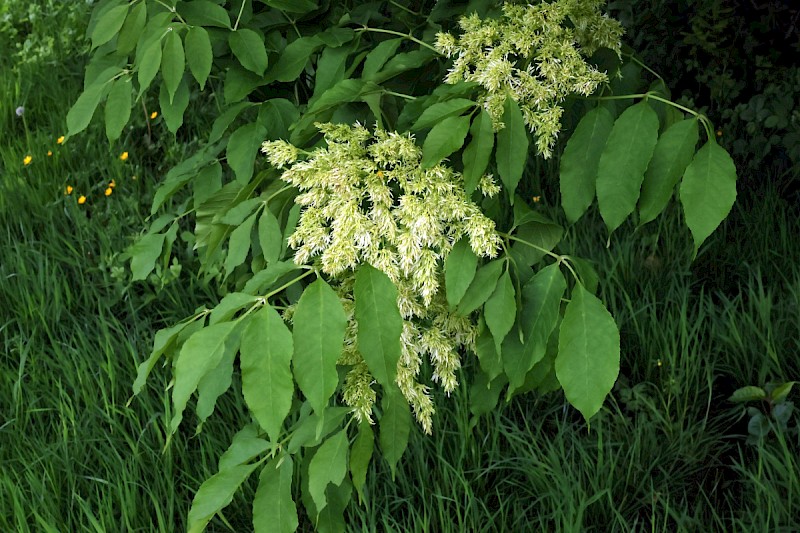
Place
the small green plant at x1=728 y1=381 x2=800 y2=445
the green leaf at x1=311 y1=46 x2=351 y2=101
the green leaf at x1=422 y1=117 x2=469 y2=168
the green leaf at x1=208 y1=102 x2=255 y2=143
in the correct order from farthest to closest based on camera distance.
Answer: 1. the small green plant at x1=728 y1=381 x2=800 y2=445
2. the green leaf at x1=208 y1=102 x2=255 y2=143
3. the green leaf at x1=311 y1=46 x2=351 y2=101
4. the green leaf at x1=422 y1=117 x2=469 y2=168

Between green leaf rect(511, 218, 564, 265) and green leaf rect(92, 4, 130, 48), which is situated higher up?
green leaf rect(92, 4, 130, 48)

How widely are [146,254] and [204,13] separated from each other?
56 cm

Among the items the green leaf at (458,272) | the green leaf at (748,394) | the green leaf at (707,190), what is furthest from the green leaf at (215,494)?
the green leaf at (748,394)

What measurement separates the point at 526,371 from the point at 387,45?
2.17ft

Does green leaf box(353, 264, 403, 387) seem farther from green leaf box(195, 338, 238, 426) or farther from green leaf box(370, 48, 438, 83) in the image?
green leaf box(370, 48, 438, 83)

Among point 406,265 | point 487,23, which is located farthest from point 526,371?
point 487,23

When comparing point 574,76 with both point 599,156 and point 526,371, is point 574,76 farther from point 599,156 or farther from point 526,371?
point 526,371

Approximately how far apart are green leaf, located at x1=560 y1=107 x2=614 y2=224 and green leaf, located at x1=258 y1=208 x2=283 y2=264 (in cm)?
46

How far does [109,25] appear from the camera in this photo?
167 centimetres

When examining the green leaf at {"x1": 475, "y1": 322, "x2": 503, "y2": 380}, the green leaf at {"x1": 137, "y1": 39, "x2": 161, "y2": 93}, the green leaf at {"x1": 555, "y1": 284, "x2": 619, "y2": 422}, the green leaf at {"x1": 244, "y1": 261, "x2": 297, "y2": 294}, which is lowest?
the green leaf at {"x1": 475, "y1": 322, "x2": 503, "y2": 380}

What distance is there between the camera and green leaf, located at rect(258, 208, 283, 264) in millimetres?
1404

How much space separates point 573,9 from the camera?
138cm

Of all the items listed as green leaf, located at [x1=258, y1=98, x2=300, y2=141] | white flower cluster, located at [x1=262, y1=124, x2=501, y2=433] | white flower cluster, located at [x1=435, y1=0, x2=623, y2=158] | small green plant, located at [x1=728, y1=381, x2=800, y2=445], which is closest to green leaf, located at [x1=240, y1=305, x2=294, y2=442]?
white flower cluster, located at [x1=262, y1=124, x2=501, y2=433]

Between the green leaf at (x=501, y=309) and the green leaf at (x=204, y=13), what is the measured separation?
0.80 meters
